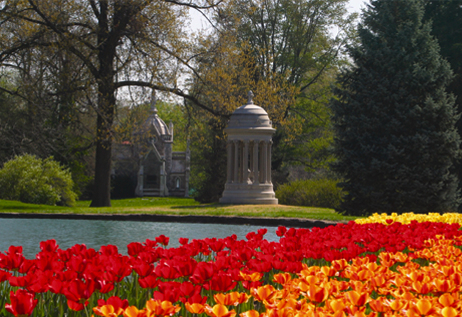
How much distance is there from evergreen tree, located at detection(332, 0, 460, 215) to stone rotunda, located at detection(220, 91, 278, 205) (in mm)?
7304

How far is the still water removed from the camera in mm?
11812

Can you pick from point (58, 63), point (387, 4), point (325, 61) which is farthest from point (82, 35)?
point (325, 61)

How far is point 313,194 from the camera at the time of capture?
29.8 meters

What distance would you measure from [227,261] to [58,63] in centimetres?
2209

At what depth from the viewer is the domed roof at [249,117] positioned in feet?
91.9

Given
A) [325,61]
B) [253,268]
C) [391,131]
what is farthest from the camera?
[325,61]

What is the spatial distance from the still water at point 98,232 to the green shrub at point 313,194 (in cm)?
1448

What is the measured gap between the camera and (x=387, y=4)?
22109 millimetres

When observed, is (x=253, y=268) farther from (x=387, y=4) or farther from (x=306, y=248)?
(x=387, y=4)

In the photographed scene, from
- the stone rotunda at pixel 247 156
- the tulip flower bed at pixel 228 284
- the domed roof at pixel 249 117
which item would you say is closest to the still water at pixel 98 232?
the tulip flower bed at pixel 228 284

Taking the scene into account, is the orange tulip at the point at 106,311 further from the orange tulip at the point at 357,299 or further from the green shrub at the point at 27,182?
the green shrub at the point at 27,182

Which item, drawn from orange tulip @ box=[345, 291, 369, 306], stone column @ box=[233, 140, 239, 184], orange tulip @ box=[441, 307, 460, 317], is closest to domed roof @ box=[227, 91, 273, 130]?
A: stone column @ box=[233, 140, 239, 184]

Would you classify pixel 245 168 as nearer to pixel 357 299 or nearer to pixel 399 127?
pixel 399 127

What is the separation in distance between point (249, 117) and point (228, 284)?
24.8 metres
